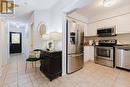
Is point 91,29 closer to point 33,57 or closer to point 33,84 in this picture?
point 33,57

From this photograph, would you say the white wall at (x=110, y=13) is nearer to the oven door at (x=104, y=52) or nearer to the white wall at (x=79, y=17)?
the white wall at (x=79, y=17)

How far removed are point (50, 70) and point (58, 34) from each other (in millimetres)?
1305

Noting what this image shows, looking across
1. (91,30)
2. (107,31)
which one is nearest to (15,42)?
(91,30)

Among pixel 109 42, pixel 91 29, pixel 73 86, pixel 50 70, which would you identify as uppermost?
pixel 91 29

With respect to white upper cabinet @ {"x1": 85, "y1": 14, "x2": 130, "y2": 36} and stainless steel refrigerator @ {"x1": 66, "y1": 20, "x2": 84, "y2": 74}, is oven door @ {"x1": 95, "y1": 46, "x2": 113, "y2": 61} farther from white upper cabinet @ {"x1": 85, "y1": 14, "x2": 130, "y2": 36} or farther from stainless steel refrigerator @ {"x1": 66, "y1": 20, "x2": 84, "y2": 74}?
stainless steel refrigerator @ {"x1": 66, "y1": 20, "x2": 84, "y2": 74}

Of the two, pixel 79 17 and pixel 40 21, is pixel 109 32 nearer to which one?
pixel 79 17

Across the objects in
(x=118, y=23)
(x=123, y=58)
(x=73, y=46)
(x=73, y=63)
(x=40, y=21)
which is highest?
(x=40, y=21)

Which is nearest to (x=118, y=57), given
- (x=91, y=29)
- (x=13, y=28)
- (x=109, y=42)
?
(x=109, y=42)

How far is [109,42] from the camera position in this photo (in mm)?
5137

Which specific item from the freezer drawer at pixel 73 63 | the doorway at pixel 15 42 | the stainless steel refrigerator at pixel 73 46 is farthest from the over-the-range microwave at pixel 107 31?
the doorway at pixel 15 42

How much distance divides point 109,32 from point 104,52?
3.18 feet

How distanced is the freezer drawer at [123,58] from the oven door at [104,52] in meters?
0.29

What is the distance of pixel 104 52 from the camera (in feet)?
16.6

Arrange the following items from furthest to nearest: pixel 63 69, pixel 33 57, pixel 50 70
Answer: pixel 33 57, pixel 63 69, pixel 50 70
